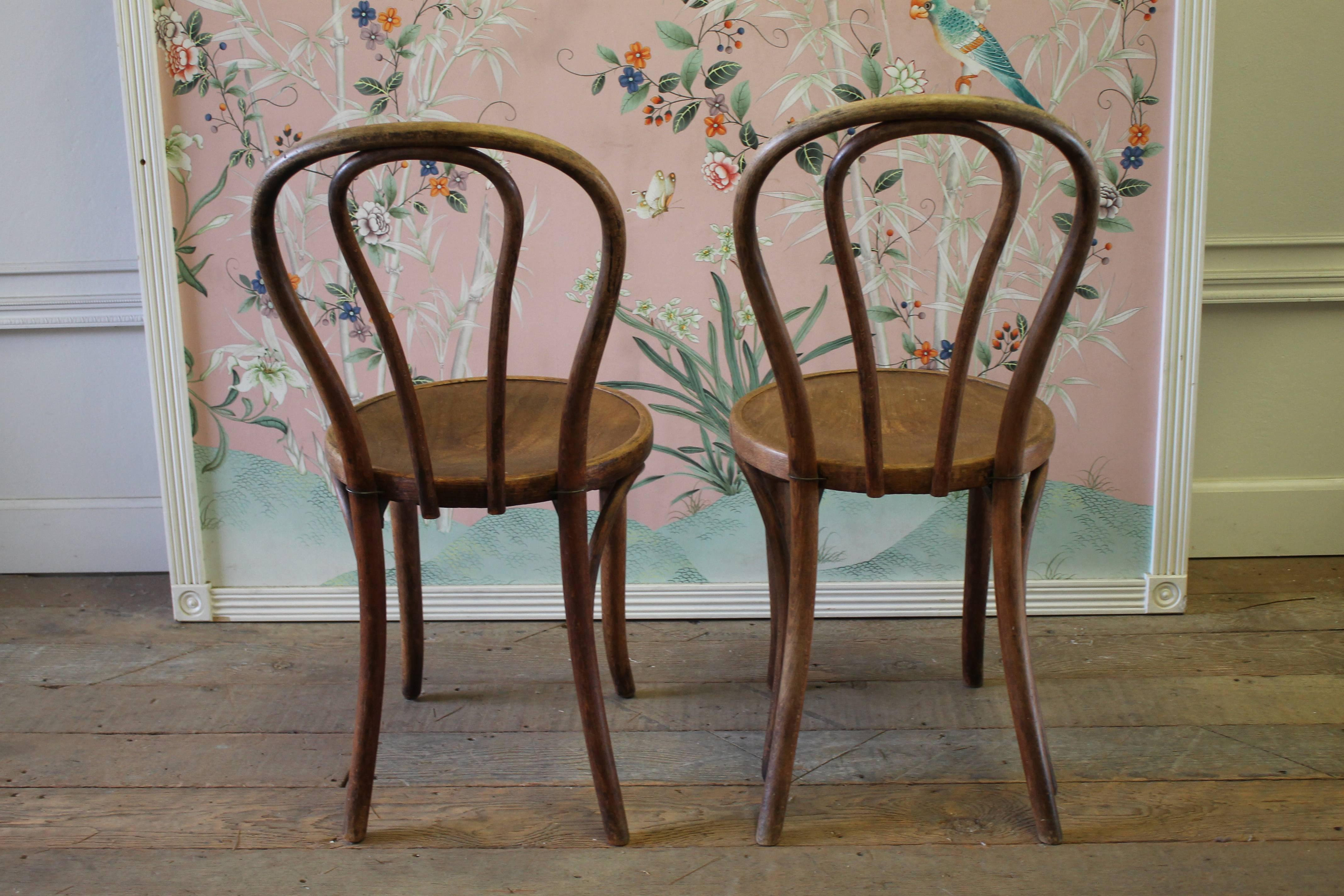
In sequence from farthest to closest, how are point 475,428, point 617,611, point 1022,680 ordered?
point 617,611 < point 475,428 < point 1022,680

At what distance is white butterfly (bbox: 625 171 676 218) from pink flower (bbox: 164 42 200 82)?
74 cm

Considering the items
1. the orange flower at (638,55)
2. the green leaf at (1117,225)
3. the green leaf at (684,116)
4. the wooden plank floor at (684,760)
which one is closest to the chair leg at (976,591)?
the wooden plank floor at (684,760)

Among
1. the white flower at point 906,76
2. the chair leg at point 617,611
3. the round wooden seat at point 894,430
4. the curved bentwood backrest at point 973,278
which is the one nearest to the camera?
the curved bentwood backrest at point 973,278

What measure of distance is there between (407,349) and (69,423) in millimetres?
774

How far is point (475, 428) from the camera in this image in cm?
144

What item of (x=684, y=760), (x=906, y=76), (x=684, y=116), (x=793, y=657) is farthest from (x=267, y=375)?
(x=906, y=76)

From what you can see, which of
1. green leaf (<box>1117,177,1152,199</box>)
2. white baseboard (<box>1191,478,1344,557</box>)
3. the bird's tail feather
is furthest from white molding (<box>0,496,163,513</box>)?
white baseboard (<box>1191,478,1344,557</box>)

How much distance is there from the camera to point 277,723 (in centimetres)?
162

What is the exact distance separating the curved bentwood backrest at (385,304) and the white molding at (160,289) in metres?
0.78

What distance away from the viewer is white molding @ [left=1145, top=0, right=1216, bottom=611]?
67.1 inches

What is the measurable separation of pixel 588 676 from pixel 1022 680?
0.54 m

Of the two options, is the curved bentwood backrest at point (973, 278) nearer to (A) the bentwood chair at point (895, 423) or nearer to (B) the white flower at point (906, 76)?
(A) the bentwood chair at point (895, 423)

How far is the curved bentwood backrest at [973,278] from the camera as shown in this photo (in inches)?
41.6

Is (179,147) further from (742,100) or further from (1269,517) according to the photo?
(1269,517)
